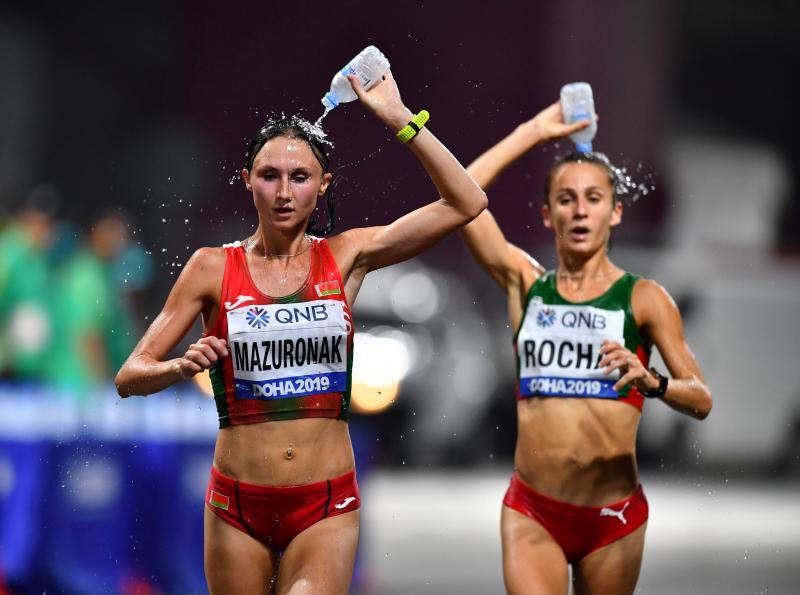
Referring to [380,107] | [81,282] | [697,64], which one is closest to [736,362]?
[697,64]

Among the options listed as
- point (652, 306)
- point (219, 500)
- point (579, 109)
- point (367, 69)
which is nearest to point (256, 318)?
point (219, 500)

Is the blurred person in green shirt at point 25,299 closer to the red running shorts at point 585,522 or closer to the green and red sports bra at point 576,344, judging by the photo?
the green and red sports bra at point 576,344

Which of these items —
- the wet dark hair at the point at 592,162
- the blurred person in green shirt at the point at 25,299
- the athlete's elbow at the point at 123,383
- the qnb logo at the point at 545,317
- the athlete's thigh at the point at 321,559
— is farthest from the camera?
the blurred person in green shirt at the point at 25,299

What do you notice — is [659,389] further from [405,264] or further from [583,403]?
[405,264]

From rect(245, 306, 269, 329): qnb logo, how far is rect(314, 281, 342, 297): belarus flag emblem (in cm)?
22

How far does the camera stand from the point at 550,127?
6312 mm

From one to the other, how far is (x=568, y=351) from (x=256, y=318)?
151cm

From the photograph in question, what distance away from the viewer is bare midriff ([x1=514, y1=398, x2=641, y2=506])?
5.65m

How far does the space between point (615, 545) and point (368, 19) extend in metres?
2.86

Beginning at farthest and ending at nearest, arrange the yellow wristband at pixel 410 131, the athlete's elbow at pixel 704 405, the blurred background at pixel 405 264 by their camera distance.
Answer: the blurred background at pixel 405 264 → the athlete's elbow at pixel 704 405 → the yellow wristband at pixel 410 131

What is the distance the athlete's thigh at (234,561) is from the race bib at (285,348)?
0.52 meters

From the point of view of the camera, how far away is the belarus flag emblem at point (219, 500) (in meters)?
4.92

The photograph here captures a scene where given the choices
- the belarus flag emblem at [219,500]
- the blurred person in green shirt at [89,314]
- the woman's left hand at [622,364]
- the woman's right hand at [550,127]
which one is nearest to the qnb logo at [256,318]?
the belarus flag emblem at [219,500]

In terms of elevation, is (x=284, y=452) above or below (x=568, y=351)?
below
